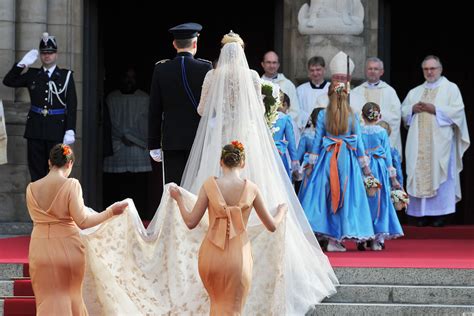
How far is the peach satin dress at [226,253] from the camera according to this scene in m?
11.0

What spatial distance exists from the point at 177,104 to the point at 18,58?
468cm

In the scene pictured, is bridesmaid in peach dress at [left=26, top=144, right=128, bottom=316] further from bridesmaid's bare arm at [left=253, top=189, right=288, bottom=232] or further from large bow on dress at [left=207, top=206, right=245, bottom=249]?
bridesmaid's bare arm at [left=253, top=189, right=288, bottom=232]

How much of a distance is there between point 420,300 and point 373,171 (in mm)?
2551

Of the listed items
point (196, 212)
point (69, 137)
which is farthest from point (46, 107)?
point (196, 212)

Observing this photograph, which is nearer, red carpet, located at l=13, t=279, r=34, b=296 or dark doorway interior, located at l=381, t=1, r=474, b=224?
red carpet, located at l=13, t=279, r=34, b=296

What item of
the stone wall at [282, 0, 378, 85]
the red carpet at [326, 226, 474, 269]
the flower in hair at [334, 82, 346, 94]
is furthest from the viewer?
the stone wall at [282, 0, 378, 85]

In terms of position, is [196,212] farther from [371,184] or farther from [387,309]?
[371,184]

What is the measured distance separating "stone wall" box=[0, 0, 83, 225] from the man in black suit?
14.2 feet

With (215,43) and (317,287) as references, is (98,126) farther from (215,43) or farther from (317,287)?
(317,287)

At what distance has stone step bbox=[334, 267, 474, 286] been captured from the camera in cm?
1288

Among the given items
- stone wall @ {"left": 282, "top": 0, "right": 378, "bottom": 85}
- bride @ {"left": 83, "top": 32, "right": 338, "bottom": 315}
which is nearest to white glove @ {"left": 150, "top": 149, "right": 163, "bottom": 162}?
bride @ {"left": 83, "top": 32, "right": 338, "bottom": 315}

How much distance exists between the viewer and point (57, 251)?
11.2m

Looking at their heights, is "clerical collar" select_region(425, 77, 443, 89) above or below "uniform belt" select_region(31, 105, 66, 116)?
above

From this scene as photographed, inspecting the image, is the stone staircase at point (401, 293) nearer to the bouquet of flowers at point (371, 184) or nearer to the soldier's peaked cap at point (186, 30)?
the bouquet of flowers at point (371, 184)
